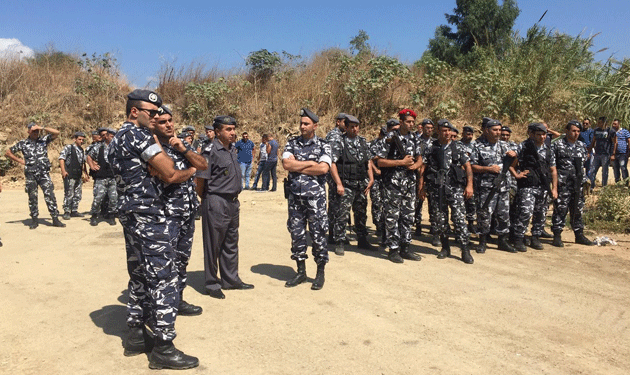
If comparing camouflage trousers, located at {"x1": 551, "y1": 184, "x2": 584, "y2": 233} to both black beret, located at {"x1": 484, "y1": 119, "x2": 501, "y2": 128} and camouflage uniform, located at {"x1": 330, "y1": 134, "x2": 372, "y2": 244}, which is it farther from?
camouflage uniform, located at {"x1": 330, "y1": 134, "x2": 372, "y2": 244}

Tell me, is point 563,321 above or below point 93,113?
below

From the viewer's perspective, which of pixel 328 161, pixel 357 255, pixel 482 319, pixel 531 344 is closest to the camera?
pixel 531 344

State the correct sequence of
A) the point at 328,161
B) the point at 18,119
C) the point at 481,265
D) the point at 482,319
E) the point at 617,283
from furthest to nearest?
the point at 18,119, the point at 481,265, the point at 617,283, the point at 328,161, the point at 482,319

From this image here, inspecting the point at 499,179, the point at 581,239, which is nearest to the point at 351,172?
the point at 499,179

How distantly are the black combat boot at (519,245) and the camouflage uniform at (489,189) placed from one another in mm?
331

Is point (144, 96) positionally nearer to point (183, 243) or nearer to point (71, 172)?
point (183, 243)

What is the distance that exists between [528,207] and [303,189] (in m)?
4.33

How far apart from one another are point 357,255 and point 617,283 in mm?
3484

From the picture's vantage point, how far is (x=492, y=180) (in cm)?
779

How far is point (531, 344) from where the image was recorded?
4.36 meters

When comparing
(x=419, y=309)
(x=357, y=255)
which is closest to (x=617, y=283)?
(x=419, y=309)

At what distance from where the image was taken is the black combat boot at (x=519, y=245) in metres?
8.01

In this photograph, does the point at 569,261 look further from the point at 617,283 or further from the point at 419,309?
the point at 419,309

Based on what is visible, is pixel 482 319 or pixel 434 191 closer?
pixel 482 319
